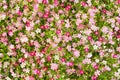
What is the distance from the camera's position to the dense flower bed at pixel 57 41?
6.52 m

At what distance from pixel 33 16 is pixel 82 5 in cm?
97

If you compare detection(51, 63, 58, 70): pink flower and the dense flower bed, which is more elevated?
the dense flower bed

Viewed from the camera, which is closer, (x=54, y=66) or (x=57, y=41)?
(x=54, y=66)

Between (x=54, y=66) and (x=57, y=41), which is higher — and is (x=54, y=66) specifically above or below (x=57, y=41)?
below

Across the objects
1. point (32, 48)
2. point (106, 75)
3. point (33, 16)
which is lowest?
point (106, 75)

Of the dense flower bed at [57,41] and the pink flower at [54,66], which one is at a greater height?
the dense flower bed at [57,41]

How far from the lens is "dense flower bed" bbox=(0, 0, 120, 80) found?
6516 mm

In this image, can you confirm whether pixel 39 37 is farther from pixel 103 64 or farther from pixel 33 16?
pixel 103 64

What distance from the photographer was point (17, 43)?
21.7 ft

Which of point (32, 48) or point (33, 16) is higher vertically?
point (33, 16)

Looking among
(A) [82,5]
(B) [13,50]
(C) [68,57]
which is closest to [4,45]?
(B) [13,50]

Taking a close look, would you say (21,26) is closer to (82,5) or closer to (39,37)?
(39,37)

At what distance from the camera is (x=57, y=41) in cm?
662

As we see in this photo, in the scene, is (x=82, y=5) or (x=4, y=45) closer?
(x=4, y=45)
